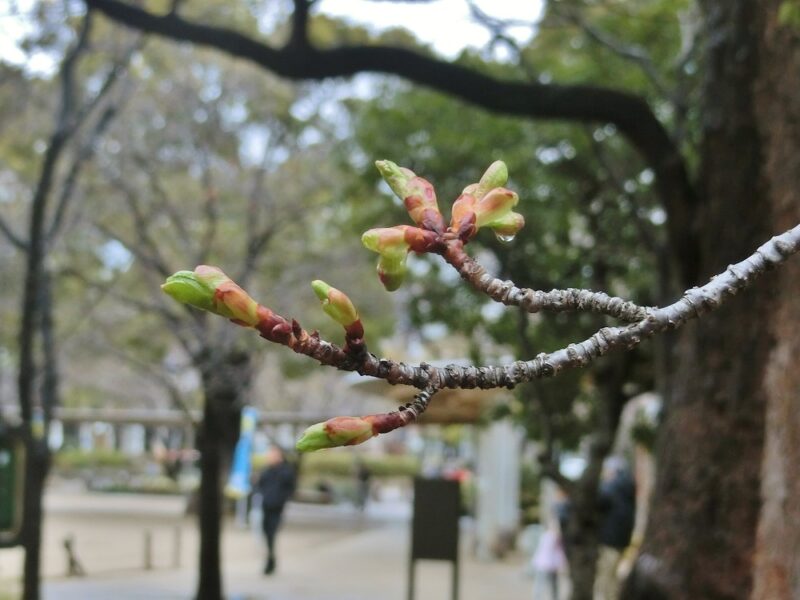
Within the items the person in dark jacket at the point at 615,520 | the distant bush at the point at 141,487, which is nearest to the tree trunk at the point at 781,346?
the person in dark jacket at the point at 615,520

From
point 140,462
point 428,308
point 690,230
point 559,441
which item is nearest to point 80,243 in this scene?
point 428,308

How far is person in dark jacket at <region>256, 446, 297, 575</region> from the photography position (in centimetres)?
1706

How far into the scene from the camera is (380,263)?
142 cm

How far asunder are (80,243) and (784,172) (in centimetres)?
1453

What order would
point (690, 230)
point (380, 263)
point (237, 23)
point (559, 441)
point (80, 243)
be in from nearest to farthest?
point (380, 263) < point (690, 230) < point (559, 441) < point (237, 23) < point (80, 243)

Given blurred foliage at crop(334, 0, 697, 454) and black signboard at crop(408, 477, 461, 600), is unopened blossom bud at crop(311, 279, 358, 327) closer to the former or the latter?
blurred foliage at crop(334, 0, 697, 454)

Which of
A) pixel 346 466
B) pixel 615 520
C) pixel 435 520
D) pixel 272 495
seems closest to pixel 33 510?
pixel 435 520

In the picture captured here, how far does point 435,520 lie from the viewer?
35.9 ft

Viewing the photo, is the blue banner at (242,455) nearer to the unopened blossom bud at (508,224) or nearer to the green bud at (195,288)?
the unopened blossom bud at (508,224)

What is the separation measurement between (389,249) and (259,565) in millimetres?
18495

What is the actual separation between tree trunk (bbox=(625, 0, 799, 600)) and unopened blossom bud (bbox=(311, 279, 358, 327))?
13.4ft

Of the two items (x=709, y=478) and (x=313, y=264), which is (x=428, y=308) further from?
(x=709, y=478)

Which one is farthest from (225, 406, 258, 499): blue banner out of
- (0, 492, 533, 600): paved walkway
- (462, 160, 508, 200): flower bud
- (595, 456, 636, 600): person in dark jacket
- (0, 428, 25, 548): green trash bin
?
(462, 160, 508, 200): flower bud

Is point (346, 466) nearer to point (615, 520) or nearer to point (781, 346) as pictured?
point (615, 520)
